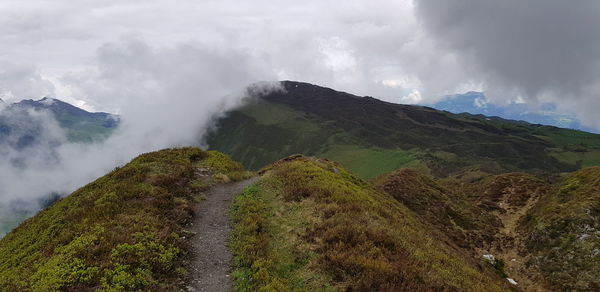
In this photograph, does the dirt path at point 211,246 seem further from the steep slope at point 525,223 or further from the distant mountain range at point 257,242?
the steep slope at point 525,223

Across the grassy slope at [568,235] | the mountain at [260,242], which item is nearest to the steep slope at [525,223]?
the grassy slope at [568,235]

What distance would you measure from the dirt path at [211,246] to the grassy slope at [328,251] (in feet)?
2.29

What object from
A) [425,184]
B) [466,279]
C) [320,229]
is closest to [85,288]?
[320,229]

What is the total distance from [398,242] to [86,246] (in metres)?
15.4

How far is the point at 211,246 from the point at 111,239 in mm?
4894

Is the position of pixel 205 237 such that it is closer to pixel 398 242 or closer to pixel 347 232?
pixel 347 232

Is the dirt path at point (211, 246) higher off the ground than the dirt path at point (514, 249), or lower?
higher

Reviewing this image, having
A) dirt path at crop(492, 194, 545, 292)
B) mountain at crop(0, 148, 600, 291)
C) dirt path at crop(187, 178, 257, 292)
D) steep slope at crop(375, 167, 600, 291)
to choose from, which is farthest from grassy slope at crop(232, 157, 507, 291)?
dirt path at crop(492, 194, 545, 292)

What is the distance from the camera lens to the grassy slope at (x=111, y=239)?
14422 millimetres

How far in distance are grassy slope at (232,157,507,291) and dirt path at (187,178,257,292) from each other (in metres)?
0.70

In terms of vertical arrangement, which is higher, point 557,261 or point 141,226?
point 141,226

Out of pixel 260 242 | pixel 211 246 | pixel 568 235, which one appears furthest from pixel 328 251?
pixel 568 235

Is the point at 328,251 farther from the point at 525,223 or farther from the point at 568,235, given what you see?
the point at 525,223

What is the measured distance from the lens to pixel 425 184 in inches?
2393
